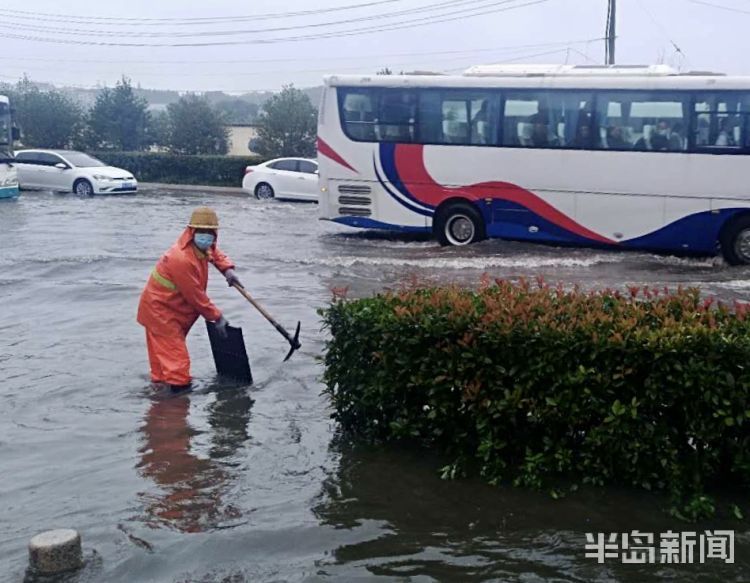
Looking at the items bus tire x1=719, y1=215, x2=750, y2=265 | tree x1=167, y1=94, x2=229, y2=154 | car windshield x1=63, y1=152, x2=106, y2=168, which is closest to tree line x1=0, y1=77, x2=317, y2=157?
tree x1=167, y1=94, x2=229, y2=154

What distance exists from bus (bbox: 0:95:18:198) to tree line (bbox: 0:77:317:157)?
14.7 metres

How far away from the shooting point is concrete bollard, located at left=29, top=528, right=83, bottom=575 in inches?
190

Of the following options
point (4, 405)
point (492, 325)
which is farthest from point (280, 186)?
point (492, 325)

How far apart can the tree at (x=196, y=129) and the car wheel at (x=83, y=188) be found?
1298 cm

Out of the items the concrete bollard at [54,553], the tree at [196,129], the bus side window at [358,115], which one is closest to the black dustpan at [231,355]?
the concrete bollard at [54,553]

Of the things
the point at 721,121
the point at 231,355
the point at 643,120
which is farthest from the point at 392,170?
the point at 231,355

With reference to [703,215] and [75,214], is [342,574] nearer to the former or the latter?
[703,215]

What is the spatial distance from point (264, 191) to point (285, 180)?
1023mm

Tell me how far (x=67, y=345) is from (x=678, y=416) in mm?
6979

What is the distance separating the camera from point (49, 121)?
44344 millimetres

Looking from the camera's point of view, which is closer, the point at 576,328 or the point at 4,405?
the point at 576,328

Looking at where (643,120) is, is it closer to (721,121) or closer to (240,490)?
(721,121)

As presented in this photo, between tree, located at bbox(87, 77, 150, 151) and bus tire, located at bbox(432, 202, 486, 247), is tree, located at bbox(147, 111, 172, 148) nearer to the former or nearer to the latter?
tree, located at bbox(87, 77, 150, 151)

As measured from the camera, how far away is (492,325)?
5645mm
